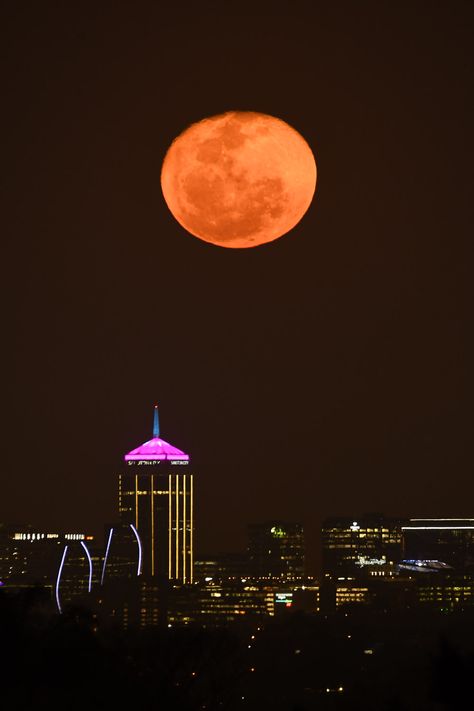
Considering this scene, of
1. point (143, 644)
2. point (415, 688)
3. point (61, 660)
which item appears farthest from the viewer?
point (415, 688)

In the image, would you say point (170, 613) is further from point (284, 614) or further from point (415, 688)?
point (415, 688)

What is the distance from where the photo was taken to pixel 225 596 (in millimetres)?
192750

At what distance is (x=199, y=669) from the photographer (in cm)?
6109

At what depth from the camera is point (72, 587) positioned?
19350cm

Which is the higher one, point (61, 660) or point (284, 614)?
point (284, 614)

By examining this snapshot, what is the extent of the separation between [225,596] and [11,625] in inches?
6004

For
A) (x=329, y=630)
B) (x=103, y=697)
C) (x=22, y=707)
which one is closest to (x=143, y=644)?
(x=103, y=697)

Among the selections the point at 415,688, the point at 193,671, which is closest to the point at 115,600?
the point at 415,688

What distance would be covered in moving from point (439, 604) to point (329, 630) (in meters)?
62.2

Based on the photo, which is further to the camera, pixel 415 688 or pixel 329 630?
pixel 329 630

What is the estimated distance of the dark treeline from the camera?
39656mm

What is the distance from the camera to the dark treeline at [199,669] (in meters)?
39.7

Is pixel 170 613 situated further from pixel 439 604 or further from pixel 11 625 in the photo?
pixel 11 625

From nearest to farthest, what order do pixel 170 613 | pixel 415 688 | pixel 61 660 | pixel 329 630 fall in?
pixel 61 660, pixel 415 688, pixel 329 630, pixel 170 613
